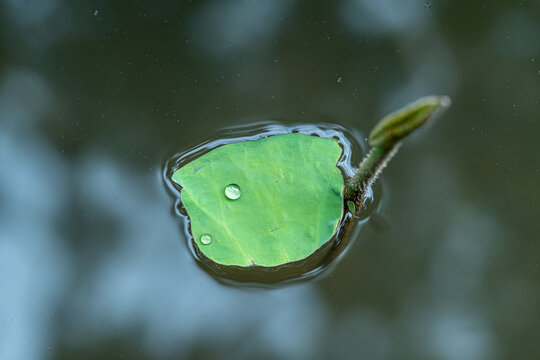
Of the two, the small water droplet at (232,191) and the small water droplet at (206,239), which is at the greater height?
the small water droplet at (232,191)

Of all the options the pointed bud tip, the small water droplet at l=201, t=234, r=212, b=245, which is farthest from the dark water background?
the pointed bud tip

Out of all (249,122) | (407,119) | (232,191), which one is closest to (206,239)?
(232,191)

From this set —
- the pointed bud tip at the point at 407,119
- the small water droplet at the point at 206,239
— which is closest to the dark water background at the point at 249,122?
the small water droplet at the point at 206,239

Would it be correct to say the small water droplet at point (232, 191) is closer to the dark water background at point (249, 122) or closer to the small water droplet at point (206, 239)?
the small water droplet at point (206, 239)

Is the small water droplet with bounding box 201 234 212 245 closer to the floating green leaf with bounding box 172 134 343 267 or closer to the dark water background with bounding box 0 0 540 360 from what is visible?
the floating green leaf with bounding box 172 134 343 267

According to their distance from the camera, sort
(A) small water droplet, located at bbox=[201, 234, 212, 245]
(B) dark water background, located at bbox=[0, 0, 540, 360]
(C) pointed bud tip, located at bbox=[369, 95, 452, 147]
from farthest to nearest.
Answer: (B) dark water background, located at bbox=[0, 0, 540, 360] → (A) small water droplet, located at bbox=[201, 234, 212, 245] → (C) pointed bud tip, located at bbox=[369, 95, 452, 147]

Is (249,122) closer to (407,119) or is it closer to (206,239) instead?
(206,239)
